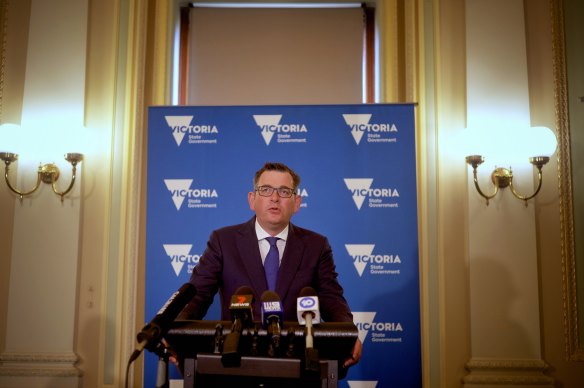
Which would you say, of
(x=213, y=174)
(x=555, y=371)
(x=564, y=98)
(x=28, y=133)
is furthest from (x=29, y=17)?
(x=555, y=371)

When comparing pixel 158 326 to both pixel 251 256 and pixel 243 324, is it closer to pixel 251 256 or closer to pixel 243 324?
pixel 243 324

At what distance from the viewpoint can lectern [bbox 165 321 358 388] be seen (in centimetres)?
150

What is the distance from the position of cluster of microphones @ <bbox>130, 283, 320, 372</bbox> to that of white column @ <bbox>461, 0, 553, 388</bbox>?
2.33 meters

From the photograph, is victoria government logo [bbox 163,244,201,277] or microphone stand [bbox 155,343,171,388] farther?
victoria government logo [bbox 163,244,201,277]

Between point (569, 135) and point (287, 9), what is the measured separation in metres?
2.37

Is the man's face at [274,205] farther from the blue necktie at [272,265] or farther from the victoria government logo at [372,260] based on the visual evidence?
the victoria government logo at [372,260]

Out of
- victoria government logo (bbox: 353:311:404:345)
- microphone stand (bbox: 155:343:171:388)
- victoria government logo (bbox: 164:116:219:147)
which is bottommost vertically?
victoria government logo (bbox: 353:311:404:345)

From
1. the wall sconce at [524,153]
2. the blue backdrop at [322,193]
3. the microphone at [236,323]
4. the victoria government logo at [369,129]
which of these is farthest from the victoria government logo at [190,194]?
the microphone at [236,323]

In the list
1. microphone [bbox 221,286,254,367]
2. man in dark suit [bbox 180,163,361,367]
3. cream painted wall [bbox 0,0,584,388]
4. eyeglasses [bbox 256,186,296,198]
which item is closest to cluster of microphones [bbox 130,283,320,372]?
microphone [bbox 221,286,254,367]

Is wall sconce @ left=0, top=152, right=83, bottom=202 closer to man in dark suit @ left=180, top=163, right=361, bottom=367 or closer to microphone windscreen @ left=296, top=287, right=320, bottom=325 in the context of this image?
man in dark suit @ left=180, top=163, right=361, bottom=367

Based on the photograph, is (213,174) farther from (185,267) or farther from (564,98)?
(564,98)

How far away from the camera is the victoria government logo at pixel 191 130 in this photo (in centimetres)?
361

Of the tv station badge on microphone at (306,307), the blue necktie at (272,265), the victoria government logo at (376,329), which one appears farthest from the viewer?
the victoria government logo at (376,329)

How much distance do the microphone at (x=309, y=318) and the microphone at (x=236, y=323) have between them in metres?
0.15
